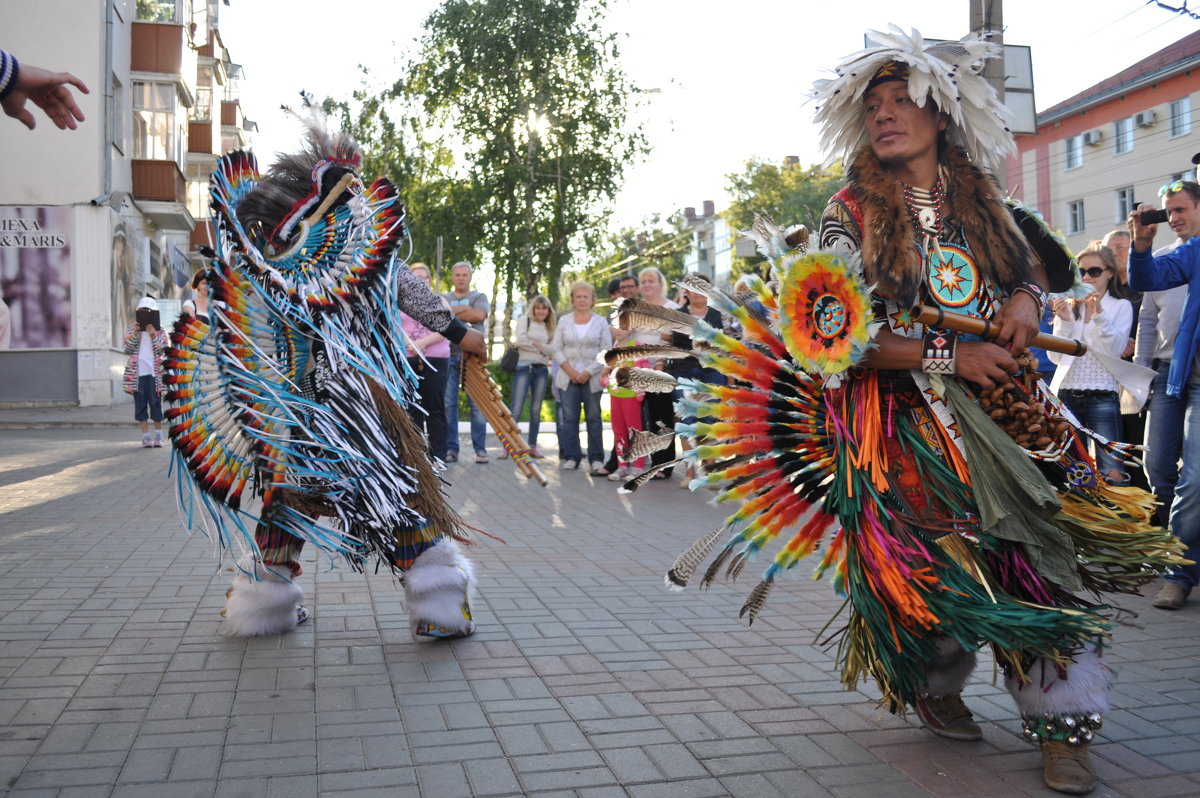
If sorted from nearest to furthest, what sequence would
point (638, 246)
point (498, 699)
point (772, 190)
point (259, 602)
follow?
point (498, 699)
point (259, 602)
point (638, 246)
point (772, 190)

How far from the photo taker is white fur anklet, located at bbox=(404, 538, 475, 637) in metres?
4.69

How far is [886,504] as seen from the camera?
3.35m

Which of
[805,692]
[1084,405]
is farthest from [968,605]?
[1084,405]

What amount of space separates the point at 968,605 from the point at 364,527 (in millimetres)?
2431

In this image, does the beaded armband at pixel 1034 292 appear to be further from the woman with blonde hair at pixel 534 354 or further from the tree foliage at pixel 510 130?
the tree foliage at pixel 510 130

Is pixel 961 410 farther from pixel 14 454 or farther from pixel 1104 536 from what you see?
pixel 14 454

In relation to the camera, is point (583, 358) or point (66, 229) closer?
point (583, 358)

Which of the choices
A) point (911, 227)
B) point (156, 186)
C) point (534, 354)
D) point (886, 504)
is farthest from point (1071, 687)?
point (156, 186)

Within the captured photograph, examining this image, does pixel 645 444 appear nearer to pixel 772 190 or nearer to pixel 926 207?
pixel 926 207

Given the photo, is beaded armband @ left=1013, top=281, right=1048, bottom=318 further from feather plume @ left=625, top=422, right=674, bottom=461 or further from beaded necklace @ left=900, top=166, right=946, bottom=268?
feather plume @ left=625, top=422, right=674, bottom=461

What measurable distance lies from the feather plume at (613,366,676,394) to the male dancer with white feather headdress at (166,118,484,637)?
112 cm

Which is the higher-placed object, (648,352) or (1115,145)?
(1115,145)

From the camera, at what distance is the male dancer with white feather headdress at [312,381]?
4.41 metres

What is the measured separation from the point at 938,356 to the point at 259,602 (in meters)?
3.01
